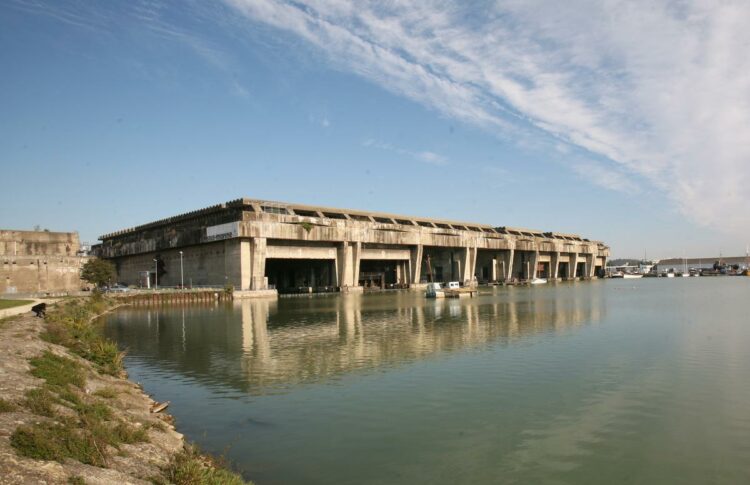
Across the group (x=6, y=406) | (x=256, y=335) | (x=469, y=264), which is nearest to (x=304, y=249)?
(x=469, y=264)

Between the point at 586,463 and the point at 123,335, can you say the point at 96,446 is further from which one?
the point at 123,335

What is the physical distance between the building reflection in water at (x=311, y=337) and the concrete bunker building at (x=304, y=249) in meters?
31.5

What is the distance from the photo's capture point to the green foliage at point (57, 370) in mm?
14688

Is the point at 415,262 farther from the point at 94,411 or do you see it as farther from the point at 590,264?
the point at 94,411

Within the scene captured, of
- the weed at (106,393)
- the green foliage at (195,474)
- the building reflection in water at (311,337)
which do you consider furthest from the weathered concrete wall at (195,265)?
the green foliage at (195,474)

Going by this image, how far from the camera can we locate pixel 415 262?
11338 cm

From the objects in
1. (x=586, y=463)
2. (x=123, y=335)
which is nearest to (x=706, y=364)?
(x=586, y=463)

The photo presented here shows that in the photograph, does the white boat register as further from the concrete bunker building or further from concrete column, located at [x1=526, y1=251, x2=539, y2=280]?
concrete column, located at [x1=526, y1=251, x2=539, y2=280]

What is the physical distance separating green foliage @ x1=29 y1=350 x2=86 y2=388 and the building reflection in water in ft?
17.8

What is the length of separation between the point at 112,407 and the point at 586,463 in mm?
11849

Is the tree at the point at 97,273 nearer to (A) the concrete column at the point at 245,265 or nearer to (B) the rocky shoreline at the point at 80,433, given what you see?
(A) the concrete column at the point at 245,265

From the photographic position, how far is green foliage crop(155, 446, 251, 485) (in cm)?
959

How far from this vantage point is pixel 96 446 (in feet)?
32.0

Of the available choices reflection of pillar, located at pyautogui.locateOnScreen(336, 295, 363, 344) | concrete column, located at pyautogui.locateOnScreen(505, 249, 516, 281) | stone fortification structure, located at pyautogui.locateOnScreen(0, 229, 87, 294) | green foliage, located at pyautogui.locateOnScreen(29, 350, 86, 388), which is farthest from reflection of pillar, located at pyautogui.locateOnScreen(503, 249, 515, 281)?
green foliage, located at pyautogui.locateOnScreen(29, 350, 86, 388)
